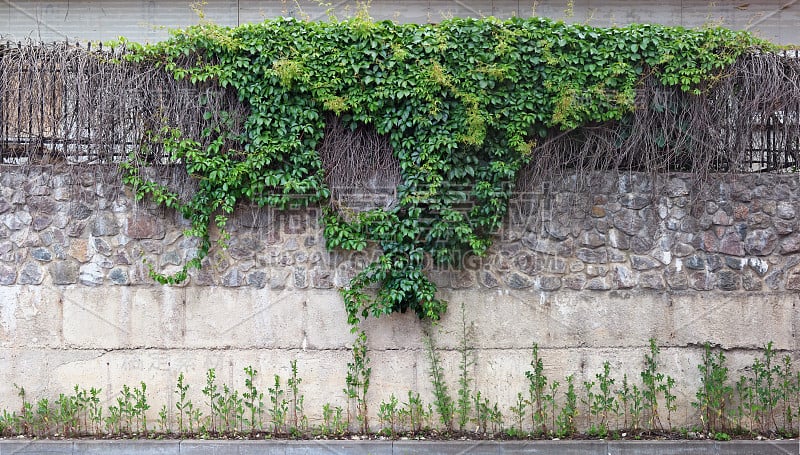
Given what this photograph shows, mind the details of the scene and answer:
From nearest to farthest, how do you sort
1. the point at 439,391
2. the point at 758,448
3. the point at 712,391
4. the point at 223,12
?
the point at 758,448 → the point at 712,391 → the point at 439,391 → the point at 223,12

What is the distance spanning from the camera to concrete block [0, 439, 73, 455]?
529cm

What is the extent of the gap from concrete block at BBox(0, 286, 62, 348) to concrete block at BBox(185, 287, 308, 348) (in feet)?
3.88

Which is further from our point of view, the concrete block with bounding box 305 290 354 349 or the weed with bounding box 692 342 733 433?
the concrete block with bounding box 305 290 354 349

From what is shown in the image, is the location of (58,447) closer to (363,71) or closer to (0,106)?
(0,106)

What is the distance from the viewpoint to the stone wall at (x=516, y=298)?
561 cm

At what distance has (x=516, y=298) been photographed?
563 centimetres

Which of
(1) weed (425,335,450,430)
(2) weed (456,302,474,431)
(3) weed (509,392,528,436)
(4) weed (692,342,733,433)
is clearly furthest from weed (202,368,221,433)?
(4) weed (692,342,733,433)

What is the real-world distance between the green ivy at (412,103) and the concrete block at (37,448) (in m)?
1.62

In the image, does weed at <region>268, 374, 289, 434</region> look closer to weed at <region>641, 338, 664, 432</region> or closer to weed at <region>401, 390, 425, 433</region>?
weed at <region>401, 390, 425, 433</region>

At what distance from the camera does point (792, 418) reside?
5.58 meters

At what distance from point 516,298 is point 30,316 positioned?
4341 mm

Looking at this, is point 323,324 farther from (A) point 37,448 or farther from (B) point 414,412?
(A) point 37,448

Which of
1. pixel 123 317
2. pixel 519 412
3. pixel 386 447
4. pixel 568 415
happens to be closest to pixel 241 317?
pixel 123 317

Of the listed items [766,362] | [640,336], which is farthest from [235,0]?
[766,362]
